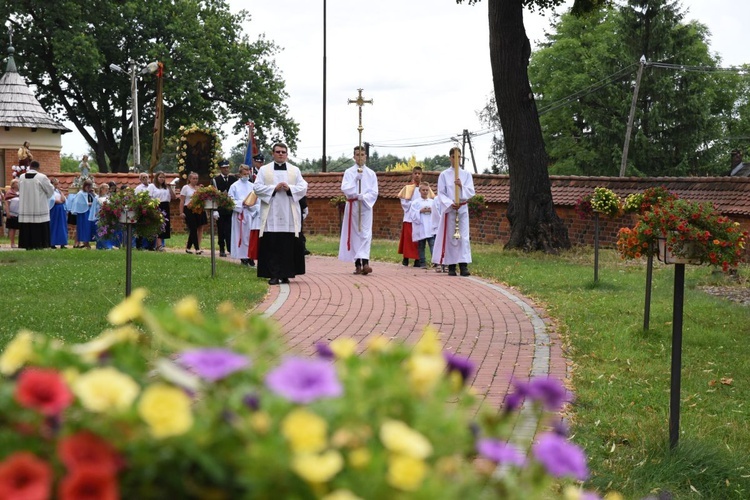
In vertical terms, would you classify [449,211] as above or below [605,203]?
below

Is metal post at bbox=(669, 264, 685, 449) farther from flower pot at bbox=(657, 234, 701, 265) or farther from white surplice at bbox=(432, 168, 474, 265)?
white surplice at bbox=(432, 168, 474, 265)

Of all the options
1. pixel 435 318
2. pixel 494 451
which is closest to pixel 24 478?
pixel 494 451

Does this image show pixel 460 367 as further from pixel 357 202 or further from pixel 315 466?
pixel 357 202

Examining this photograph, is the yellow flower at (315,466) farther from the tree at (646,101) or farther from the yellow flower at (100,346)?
the tree at (646,101)

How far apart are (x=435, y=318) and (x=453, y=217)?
24.9 feet

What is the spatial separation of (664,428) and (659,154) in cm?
5233

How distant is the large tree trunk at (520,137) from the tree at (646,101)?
32.9m

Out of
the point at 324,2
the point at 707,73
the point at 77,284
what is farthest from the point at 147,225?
the point at 707,73

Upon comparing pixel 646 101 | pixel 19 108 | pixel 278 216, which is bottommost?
pixel 278 216

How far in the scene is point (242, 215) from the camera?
21484 mm

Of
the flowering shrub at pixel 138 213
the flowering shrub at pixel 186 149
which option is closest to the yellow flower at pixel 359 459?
the flowering shrub at pixel 138 213

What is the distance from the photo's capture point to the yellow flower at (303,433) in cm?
130

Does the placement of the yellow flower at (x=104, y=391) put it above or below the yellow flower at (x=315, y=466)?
above

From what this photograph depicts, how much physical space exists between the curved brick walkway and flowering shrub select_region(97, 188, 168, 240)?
2015 millimetres
